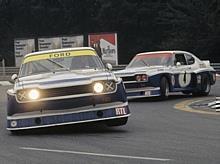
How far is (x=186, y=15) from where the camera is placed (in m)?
50.8

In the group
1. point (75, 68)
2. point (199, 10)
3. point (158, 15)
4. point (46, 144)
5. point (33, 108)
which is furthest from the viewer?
point (158, 15)

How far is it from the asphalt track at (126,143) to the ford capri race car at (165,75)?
3.98 meters

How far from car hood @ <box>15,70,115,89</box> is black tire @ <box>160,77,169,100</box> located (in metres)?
6.66

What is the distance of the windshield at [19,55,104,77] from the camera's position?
Answer: 39.5 ft

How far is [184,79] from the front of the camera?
18922 millimetres

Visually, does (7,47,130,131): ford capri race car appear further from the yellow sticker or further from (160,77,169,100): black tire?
(160,77,169,100): black tire

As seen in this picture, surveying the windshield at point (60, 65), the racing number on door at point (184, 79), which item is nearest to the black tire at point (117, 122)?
the windshield at point (60, 65)

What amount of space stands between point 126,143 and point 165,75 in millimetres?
8417

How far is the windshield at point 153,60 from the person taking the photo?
18688 mm

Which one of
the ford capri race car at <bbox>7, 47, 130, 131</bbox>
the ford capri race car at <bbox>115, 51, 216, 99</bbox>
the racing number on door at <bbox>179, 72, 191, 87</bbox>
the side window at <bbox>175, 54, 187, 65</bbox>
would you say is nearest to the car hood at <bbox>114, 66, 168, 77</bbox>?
the ford capri race car at <bbox>115, 51, 216, 99</bbox>

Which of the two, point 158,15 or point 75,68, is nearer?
point 75,68

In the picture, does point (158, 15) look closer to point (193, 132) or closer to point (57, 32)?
point (57, 32)

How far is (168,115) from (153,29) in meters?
46.0

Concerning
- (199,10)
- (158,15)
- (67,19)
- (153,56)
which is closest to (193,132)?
(153,56)
